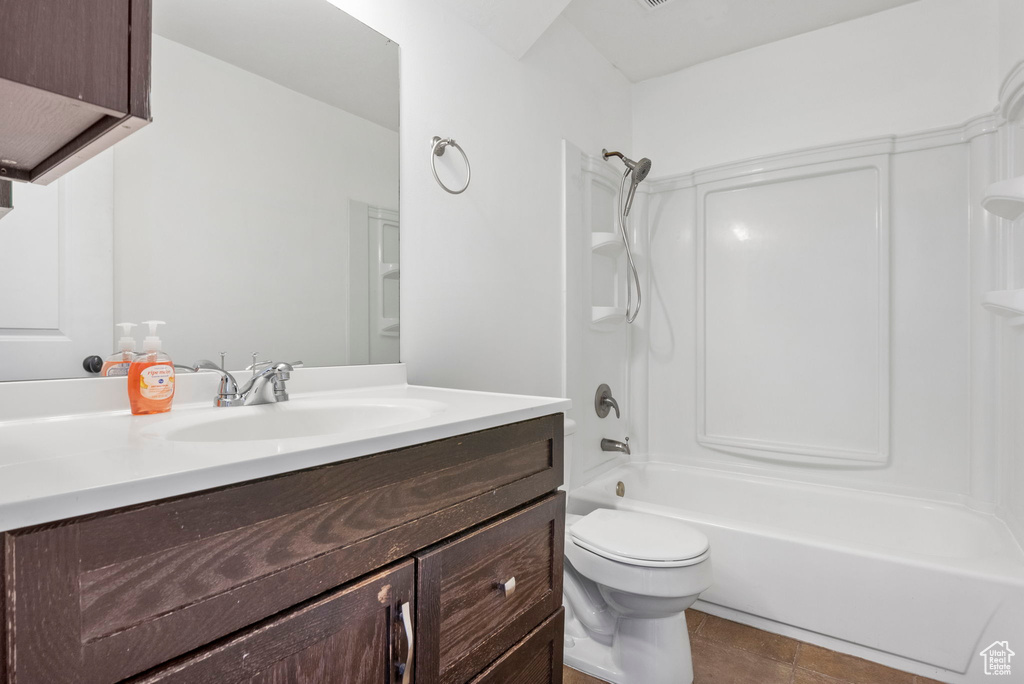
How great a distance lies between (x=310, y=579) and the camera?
2.08 ft

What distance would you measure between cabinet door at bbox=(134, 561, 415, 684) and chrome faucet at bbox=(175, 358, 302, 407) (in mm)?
530

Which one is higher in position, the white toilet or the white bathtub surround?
the white bathtub surround

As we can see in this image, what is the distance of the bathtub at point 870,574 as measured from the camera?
1.52 metres

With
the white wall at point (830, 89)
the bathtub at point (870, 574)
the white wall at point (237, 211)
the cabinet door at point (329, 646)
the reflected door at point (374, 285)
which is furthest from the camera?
the white wall at point (830, 89)

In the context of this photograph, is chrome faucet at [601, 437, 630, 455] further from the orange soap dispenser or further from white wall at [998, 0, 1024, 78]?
white wall at [998, 0, 1024, 78]

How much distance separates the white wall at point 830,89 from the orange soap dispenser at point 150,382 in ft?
8.30

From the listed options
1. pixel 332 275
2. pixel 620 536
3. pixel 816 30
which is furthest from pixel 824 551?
pixel 816 30

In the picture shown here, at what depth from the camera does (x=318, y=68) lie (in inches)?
52.2

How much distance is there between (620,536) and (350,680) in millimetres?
1086

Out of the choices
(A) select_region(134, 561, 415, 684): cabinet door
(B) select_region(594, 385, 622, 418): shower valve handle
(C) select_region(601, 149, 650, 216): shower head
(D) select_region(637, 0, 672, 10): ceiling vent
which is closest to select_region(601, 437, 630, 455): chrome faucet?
(B) select_region(594, 385, 622, 418): shower valve handle

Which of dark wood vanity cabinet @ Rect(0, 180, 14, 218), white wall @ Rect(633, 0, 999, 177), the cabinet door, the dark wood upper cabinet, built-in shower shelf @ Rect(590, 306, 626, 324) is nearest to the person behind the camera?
the dark wood upper cabinet

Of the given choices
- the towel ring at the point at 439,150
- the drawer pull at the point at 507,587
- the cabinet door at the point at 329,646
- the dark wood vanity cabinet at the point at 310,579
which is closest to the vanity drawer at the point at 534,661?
the dark wood vanity cabinet at the point at 310,579

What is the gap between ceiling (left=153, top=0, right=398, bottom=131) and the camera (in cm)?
110

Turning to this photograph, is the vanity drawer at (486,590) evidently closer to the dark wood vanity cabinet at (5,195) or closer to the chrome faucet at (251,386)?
the chrome faucet at (251,386)
